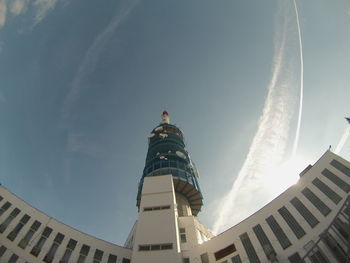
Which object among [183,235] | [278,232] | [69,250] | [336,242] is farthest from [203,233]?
[336,242]

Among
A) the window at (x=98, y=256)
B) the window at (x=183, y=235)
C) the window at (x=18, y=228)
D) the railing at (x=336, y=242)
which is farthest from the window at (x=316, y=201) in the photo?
the window at (x=18, y=228)

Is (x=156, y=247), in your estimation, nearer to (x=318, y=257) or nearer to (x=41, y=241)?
(x=41, y=241)

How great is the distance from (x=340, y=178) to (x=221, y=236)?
18.2 meters

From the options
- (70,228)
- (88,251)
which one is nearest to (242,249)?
(88,251)

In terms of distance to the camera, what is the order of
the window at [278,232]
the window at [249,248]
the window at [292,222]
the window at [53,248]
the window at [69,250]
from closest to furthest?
the window at [292,222], the window at [278,232], the window at [249,248], the window at [53,248], the window at [69,250]

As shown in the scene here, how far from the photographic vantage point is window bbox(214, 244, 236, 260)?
32156 mm

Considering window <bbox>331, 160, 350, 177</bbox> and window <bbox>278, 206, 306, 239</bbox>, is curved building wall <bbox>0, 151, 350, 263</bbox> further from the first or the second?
window <bbox>331, 160, 350, 177</bbox>

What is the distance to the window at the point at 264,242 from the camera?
28.4 meters

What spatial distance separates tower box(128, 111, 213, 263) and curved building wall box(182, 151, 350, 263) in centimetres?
431

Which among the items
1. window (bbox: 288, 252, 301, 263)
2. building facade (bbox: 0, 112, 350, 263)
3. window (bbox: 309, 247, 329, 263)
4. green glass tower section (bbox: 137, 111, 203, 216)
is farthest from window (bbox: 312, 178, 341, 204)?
green glass tower section (bbox: 137, 111, 203, 216)

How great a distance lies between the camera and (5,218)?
1453 inches

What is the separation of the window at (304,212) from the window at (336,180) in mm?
4991

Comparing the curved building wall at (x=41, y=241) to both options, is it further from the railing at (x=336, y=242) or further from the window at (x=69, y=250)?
the railing at (x=336, y=242)

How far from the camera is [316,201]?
29.6m
